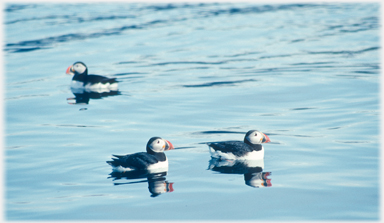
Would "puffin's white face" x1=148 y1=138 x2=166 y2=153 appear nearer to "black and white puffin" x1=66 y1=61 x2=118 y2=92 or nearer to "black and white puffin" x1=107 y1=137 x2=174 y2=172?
"black and white puffin" x1=107 y1=137 x2=174 y2=172

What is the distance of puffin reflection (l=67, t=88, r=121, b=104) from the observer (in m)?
15.9

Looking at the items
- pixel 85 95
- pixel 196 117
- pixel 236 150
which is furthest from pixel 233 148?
pixel 85 95

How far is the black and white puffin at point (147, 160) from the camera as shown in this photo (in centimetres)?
925

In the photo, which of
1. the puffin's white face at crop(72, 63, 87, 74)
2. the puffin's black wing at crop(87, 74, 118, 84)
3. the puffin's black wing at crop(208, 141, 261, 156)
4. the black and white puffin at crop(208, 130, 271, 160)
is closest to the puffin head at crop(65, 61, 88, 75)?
the puffin's white face at crop(72, 63, 87, 74)

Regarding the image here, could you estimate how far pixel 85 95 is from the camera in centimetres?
1689

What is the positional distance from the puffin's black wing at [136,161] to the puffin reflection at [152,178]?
0.16 meters

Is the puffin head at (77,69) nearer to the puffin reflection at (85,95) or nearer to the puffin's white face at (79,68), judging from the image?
the puffin's white face at (79,68)

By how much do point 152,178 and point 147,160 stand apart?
36 centimetres

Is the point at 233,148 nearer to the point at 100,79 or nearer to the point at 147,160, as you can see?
the point at 147,160

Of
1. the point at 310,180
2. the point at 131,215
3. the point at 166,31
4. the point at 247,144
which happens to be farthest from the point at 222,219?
the point at 166,31

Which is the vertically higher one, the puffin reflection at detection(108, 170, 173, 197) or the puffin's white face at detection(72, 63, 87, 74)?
the puffin's white face at detection(72, 63, 87, 74)

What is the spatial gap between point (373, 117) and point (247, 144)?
4.62m

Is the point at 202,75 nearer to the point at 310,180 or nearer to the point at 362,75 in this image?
the point at 362,75

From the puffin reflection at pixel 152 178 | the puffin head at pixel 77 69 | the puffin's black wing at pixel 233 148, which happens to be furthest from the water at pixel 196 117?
the puffin head at pixel 77 69
